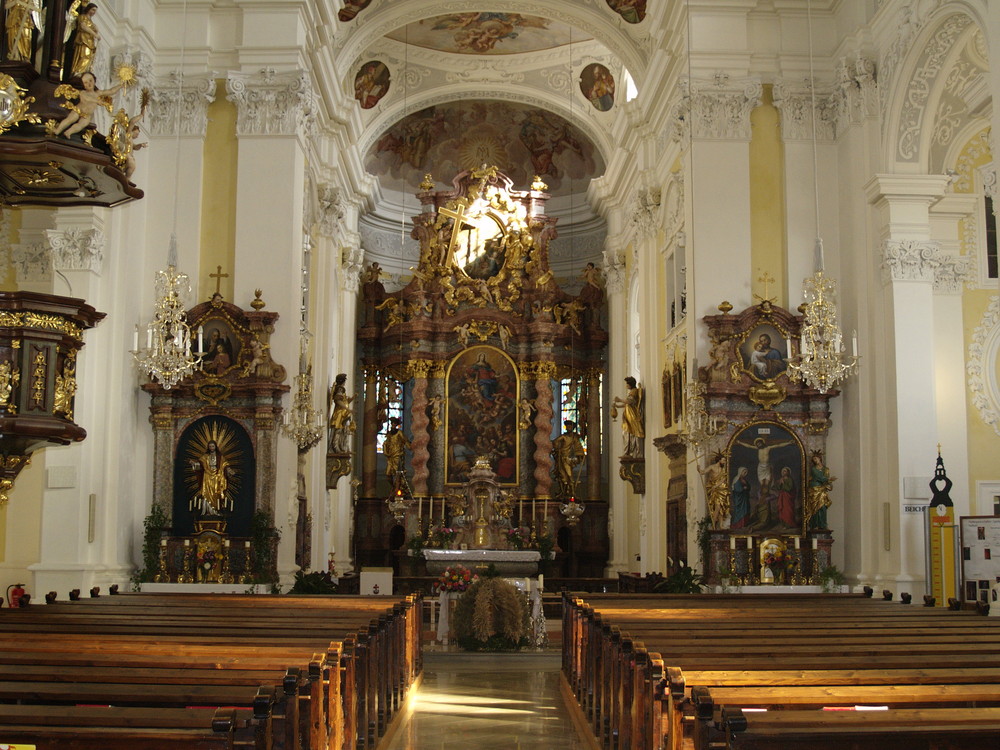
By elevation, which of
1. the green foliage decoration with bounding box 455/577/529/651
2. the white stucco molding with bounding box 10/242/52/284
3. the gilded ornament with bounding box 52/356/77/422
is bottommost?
the green foliage decoration with bounding box 455/577/529/651

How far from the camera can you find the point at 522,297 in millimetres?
25797

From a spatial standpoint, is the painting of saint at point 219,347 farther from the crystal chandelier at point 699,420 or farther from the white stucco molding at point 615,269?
the white stucco molding at point 615,269

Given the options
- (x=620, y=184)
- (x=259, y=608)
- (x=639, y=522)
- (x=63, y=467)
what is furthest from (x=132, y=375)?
(x=620, y=184)

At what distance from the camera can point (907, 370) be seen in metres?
13.9

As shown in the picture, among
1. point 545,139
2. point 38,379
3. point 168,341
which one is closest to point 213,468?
point 168,341

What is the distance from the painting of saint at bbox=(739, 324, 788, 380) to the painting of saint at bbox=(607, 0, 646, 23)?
7600 mm

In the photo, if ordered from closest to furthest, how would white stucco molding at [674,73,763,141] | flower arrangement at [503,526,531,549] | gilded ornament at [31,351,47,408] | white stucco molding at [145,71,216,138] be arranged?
gilded ornament at [31,351,47,408], white stucco molding at [674,73,763,141], white stucco molding at [145,71,216,138], flower arrangement at [503,526,531,549]

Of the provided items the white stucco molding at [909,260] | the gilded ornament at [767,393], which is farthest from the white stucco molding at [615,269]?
the white stucco molding at [909,260]

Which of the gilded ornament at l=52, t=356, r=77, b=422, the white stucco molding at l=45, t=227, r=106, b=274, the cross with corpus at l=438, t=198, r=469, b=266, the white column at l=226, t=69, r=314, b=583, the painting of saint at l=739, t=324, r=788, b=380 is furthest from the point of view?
the cross with corpus at l=438, t=198, r=469, b=266

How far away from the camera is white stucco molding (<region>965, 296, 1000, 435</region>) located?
52.6ft

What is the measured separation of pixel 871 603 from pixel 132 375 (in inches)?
367

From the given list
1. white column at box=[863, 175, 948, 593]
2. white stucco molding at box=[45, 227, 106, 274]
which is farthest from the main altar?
white stucco molding at box=[45, 227, 106, 274]

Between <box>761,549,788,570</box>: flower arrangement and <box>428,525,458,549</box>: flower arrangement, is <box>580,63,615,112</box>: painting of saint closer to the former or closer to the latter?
<box>428,525,458,549</box>: flower arrangement

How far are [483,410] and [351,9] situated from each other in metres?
9.13
